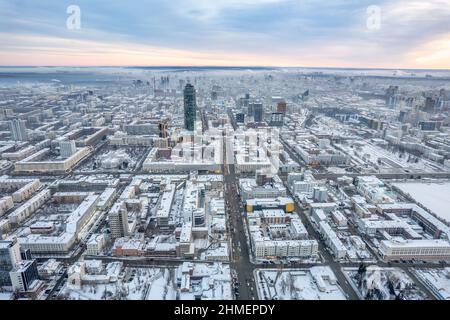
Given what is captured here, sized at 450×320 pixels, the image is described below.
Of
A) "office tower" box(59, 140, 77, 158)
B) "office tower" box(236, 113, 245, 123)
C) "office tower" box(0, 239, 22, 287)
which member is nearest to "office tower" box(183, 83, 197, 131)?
"office tower" box(236, 113, 245, 123)

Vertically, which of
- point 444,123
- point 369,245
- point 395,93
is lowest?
point 369,245

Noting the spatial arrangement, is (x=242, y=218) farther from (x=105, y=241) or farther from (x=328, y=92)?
(x=328, y=92)

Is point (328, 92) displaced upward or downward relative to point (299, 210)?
upward

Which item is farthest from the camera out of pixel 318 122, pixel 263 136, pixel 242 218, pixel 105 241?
pixel 318 122

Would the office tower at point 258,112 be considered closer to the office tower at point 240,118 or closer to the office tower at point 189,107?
the office tower at point 240,118

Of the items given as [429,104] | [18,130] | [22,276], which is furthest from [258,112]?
[22,276]

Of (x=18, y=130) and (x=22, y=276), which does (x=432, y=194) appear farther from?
(x=18, y=130)
